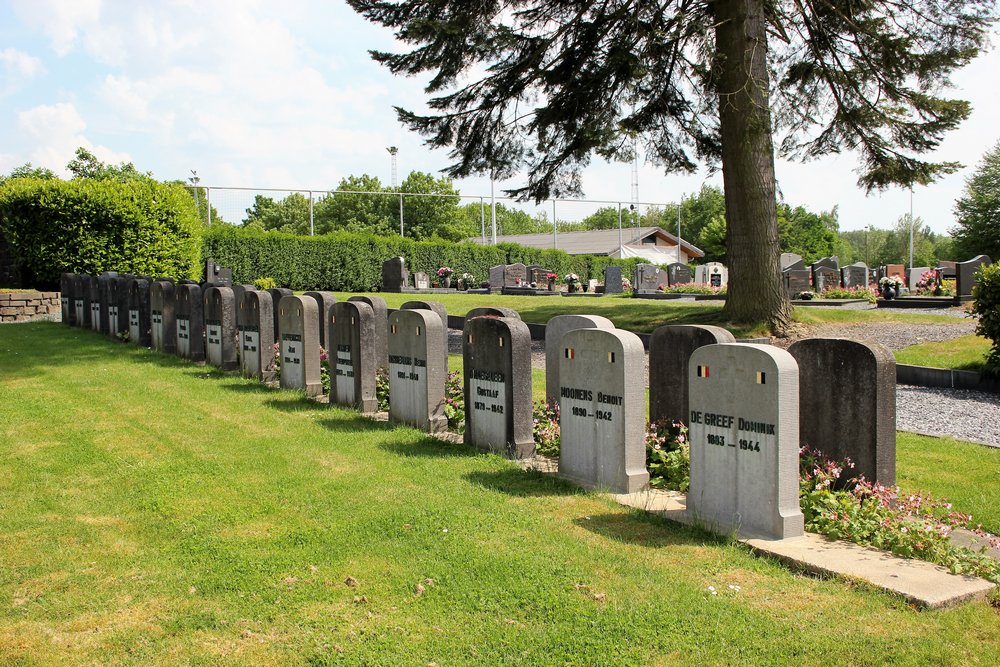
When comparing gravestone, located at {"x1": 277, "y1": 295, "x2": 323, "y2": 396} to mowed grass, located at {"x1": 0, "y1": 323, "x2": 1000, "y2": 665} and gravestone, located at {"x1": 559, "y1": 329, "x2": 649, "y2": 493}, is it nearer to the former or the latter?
mowed grass, located at {"x1": 0, "y1": 323, "x2": 1000, "y2": 665}

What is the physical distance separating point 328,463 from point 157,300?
28.2ft

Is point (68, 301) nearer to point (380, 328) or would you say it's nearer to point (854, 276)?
point (380, 328)

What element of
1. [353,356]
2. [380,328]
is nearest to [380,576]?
[353,356]

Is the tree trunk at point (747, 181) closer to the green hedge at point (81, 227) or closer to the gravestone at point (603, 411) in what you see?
the gravestone at point (603, 411)

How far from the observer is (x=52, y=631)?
3707mm

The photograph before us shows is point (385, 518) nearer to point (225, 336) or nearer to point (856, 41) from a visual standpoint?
point (225, 336)

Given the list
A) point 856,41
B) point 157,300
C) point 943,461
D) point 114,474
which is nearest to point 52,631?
point 114,474

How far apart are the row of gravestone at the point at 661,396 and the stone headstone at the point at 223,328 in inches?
125

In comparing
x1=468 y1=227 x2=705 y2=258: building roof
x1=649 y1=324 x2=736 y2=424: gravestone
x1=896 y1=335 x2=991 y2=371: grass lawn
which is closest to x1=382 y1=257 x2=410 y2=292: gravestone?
x1=896 y1=335 x2=991 y2=371: grass lawn

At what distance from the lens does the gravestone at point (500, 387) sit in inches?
280

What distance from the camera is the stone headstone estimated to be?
1199 centimetres

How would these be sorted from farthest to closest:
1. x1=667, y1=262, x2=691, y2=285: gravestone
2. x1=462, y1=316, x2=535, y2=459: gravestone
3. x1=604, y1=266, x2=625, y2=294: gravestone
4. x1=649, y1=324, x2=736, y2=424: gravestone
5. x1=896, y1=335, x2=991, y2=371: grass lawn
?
x1=667, y1=262, x2=691, y2=285: gravestone, x1=604, y1=266, x2=625, y2=294: gravestone, x1=896, y1=335, x2=991, y2=371: grass lawn, x1=462, y1=316, x2=535, y2=459: gravestone, x1=649, y1=324, x2=736, y2=424: gravestone

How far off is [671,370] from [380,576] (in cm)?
342

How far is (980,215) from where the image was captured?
2132 inches
